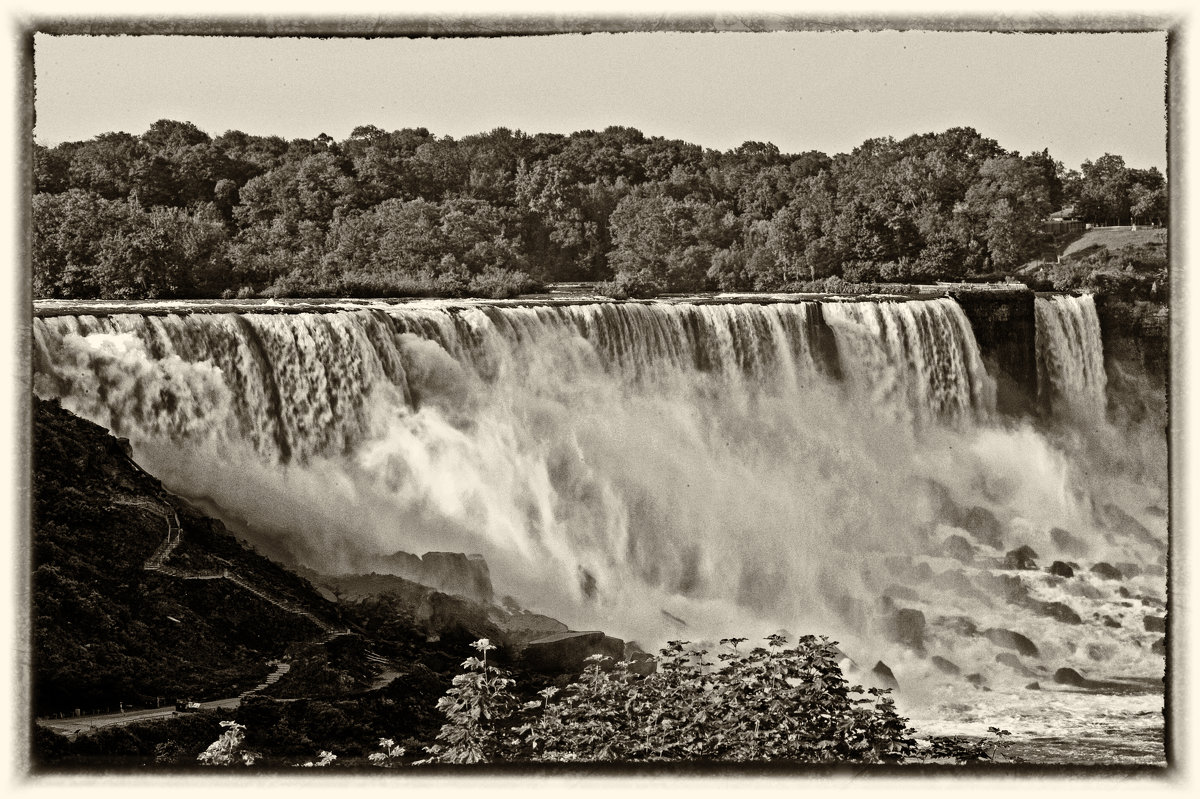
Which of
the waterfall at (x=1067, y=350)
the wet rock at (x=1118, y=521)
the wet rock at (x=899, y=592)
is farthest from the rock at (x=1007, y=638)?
the waterfall at (x=1067, y=350)

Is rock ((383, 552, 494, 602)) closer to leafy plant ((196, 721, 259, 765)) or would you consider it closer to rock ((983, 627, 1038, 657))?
leafy plant ((196, 721, 259, 765))

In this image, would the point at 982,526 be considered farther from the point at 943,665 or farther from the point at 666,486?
the point at 666,486

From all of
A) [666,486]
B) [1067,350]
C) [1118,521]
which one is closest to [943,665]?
[1118,521]

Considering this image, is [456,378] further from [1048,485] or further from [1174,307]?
[1174,307]

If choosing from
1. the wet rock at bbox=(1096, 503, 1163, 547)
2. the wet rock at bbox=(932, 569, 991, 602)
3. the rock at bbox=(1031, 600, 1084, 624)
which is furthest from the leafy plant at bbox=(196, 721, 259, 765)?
the wet rock at bbox=(1096, 503, 1163, 547)

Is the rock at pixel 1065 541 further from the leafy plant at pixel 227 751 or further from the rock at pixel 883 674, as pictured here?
the leafy plant at pixel 227 751

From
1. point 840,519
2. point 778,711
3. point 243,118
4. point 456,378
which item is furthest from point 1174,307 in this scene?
point 243,118
